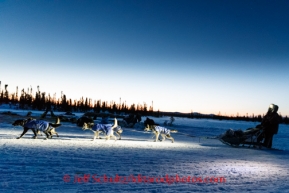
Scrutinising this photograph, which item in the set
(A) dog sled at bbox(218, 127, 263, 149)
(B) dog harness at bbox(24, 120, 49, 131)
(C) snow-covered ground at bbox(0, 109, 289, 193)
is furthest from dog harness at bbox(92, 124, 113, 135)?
(A) dog sled at bbox(218, 127, 263, 149)

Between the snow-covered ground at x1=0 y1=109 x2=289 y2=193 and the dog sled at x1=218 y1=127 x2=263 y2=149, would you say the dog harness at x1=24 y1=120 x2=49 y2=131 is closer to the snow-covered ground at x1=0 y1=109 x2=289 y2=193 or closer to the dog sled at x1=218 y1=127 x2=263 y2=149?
the snow-covered ground at x1=0 y1=109 x2=289 y2=193

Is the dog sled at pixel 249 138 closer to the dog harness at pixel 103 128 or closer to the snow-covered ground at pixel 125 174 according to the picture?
the snow-covered ground at pixel 125 174

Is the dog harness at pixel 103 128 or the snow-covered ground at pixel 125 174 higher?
the dog harness at pixel 103 128

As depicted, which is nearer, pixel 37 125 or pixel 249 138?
pixel 37 125

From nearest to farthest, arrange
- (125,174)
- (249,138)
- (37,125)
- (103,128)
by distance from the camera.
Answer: (125,174), (37,125), (103,128), (249,138)

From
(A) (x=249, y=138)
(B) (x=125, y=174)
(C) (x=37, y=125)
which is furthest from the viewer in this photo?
(A) (x=249, y=138)

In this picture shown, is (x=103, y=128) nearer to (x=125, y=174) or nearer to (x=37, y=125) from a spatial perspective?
(x=37, y=125)

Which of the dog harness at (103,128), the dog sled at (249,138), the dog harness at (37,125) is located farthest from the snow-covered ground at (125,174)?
the dog sled at (249,138)

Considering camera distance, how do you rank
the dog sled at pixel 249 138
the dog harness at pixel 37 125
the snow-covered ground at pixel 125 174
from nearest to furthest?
the snow-covered ground at pixel 125 174 < the dog harness at pixel 37 125 < the dog sled at pixel 249 138

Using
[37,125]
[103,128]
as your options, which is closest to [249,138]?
[103,128]

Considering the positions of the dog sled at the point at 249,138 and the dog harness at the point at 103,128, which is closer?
the dog harness at the point at 103,128

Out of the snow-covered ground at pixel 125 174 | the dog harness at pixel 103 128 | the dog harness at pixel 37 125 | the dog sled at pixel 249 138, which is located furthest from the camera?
the dog sled at pixel 249 138

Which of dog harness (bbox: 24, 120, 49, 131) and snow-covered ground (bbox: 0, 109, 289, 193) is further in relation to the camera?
dog harness (bbox: 24, 120, 49, 131)

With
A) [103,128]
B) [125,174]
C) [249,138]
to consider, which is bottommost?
[125,174]
